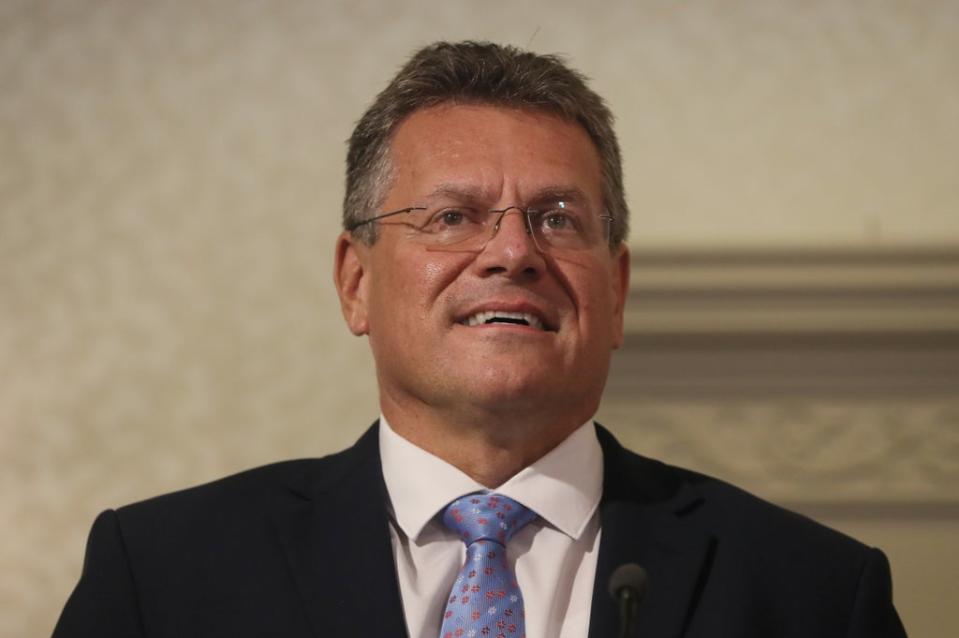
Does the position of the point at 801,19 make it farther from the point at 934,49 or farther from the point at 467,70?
the point at 467,70

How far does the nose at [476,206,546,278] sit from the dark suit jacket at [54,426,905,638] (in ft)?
0.99

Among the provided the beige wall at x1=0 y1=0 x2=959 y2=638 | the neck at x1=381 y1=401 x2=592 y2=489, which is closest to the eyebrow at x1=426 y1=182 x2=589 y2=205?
the neck at x1=381 y1=401 x2=592 y2=489

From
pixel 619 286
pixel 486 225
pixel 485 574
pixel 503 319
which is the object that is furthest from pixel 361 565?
pixel 619 286

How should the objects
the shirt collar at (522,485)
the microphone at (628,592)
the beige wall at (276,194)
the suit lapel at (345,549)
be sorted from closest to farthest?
the microphone at (628,592)
the suit lapel at (345,549)
the shirt collar at (522,485)
the beige wall at (276,194)

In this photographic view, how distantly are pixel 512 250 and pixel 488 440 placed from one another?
243 millimetres

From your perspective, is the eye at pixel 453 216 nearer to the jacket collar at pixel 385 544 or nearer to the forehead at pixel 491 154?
the forehead at pixel 491 154

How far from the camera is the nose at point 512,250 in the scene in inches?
59.6

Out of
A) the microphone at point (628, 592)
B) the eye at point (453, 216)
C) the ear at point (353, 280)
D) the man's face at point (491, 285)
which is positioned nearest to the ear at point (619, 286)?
the man's face at point (491, 285)

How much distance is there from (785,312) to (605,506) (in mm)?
687

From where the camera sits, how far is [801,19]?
214 cm

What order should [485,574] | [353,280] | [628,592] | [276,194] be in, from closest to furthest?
[628,592]
[485,574]
[353,280]
[276,194]

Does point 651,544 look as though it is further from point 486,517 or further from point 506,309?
point 506,309

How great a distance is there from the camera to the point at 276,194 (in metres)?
2.12

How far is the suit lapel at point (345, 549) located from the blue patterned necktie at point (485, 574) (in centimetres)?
7
